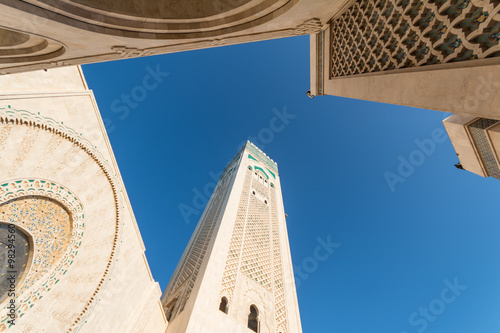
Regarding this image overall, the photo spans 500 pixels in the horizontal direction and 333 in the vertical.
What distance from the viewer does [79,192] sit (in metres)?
3.52

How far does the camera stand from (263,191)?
11.3 meters

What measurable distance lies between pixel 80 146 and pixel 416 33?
4.46 meters

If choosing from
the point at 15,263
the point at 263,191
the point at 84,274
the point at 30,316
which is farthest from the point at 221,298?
the point at 263,191

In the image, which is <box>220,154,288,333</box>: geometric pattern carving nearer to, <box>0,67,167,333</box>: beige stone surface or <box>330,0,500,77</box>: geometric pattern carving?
<box>0,67,167,333</box>: beige stone surface

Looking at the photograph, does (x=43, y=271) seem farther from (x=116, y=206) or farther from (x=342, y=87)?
(x=342, y=87)

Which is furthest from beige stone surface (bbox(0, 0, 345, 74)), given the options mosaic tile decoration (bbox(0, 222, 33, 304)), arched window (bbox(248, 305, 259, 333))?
arched window (bbox(248, 305, 259, 333))

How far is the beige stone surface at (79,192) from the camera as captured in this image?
8.87 ft

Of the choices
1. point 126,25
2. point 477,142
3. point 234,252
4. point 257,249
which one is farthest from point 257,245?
point 126,25

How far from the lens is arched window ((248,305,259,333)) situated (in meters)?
4.98

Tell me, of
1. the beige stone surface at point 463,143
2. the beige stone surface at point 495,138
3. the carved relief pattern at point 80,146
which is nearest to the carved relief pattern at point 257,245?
the carved relief pattern at point 80,146

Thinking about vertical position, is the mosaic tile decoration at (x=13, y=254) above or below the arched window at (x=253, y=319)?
below

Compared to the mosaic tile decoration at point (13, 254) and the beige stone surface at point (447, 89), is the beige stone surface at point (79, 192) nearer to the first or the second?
the mosaic tile decoration at point (13, 254)

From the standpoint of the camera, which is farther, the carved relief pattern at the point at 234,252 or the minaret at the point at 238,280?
the carved relief pattern at the point at 234,252

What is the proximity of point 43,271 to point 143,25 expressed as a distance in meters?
3.64
